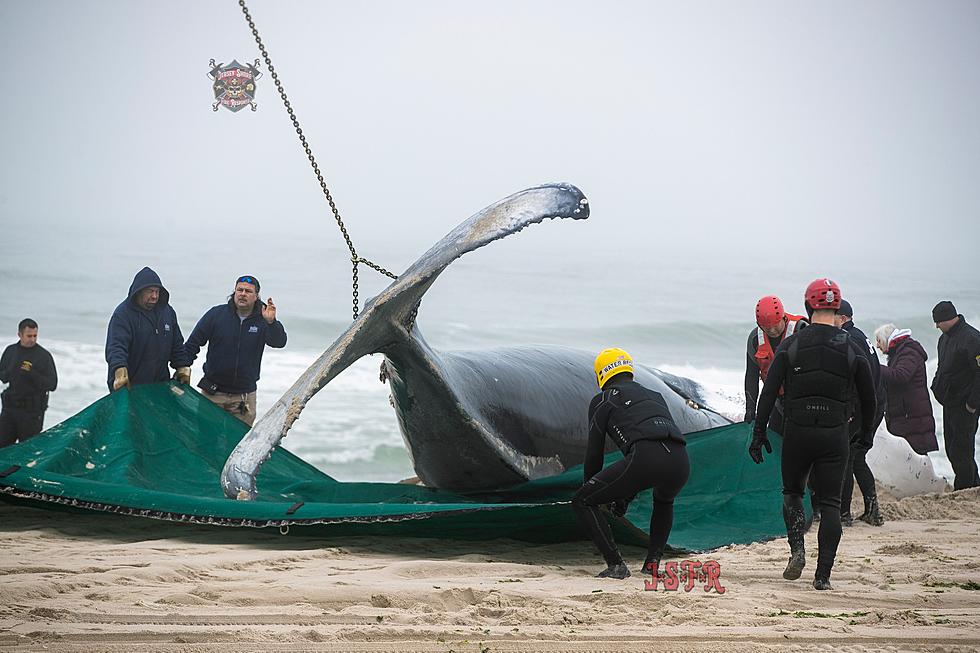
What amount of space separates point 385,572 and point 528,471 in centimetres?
176

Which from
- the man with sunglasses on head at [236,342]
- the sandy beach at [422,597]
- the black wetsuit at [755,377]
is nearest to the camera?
the sandy beach at [422,597]

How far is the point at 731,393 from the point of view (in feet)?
31.7

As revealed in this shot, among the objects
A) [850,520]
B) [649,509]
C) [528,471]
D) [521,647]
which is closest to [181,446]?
[528,471]

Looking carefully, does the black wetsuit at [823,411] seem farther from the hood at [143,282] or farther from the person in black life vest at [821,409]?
the hood at [143,282]

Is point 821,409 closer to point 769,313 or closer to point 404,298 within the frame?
point 769,313

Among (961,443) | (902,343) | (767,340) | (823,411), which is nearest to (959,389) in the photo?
(961,443)

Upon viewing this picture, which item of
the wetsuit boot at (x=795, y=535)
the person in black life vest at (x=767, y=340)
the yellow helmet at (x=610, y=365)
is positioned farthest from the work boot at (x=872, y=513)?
the yellow helmet at (x=610, y=365)

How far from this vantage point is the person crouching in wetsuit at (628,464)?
5332 mm

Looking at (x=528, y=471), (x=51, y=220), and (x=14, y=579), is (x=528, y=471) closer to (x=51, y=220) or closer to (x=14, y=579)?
(x=14, y=579)

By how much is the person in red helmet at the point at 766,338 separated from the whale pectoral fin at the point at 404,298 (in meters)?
1.42

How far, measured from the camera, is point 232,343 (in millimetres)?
8453

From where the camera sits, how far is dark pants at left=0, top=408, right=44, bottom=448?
9.24m

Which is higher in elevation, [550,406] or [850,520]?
[550,406]

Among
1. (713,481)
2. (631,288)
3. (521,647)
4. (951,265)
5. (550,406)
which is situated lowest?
(521,647)
